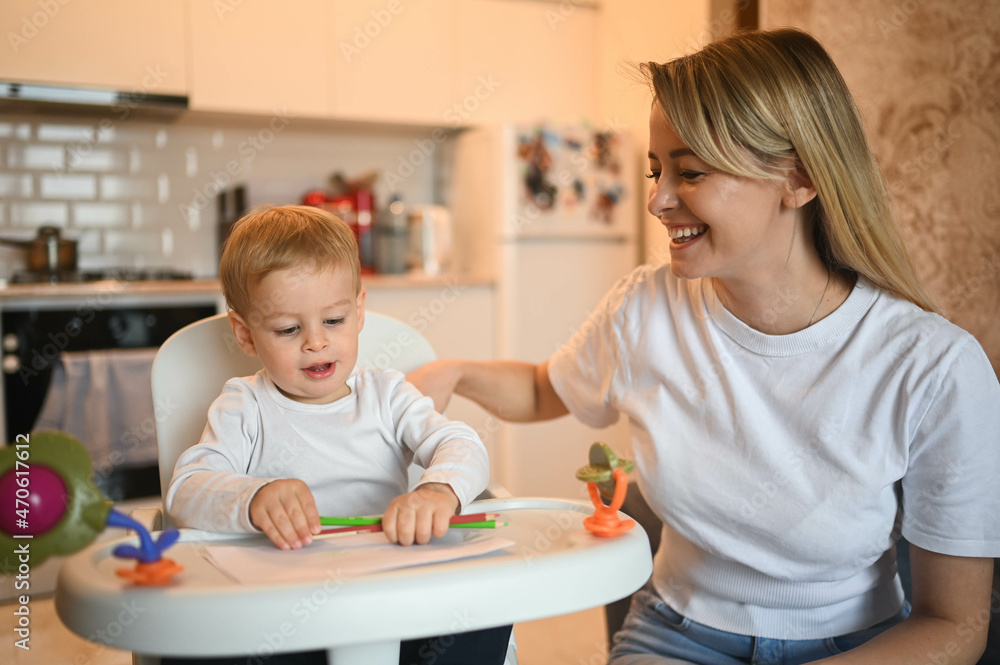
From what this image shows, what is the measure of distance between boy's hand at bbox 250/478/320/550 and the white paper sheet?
1 centimetres

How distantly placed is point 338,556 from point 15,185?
2.73m

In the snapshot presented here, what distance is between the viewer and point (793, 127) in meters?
1.02

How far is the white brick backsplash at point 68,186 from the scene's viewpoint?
2.94 meters

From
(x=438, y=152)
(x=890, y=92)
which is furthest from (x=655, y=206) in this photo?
(x=438, y=152)

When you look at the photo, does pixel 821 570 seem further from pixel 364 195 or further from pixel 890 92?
pixel 364 195

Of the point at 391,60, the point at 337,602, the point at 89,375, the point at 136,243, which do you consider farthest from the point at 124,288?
the point at 337,602

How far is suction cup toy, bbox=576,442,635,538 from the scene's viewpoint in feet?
2.83

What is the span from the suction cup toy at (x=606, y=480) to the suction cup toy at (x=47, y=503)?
45 cm

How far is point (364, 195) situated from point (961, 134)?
210 centimetres

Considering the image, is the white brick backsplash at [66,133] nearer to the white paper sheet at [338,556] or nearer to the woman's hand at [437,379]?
the woman's hand at [437,379]

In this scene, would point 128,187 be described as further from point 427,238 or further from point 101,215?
point 427,238

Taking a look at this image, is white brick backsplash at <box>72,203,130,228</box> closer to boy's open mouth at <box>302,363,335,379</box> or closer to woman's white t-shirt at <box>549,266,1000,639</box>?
boy's open mouth at <box>302,363,335,379</box>

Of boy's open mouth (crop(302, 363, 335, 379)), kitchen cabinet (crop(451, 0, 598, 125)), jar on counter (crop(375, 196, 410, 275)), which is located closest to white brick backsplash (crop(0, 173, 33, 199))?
jar on counter (crop(375, 196, 410, 275))

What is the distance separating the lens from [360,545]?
851mm
